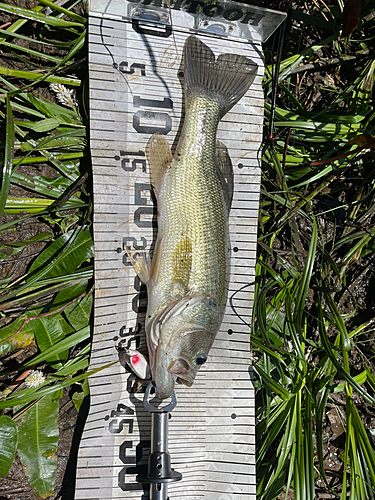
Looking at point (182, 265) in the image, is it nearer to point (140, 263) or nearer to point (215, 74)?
point (140, 263)

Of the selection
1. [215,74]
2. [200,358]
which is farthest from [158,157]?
[200,358]

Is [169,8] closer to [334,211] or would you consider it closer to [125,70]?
[125,70]

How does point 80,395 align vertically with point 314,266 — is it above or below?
below

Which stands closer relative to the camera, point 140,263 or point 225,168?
point 140,263

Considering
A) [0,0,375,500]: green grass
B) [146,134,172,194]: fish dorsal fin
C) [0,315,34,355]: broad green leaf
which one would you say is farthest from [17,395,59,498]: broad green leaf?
[146,134,172,194]: fish dorsal fin

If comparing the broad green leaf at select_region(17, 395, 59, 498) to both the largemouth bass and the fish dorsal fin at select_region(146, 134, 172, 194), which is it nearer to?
the largemouth bass

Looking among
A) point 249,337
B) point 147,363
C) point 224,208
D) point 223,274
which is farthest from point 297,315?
point 147,363

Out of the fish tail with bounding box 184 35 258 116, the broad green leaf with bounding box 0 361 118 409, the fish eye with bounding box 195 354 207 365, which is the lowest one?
the broad green leaf with bounding box 0 361 118 409
